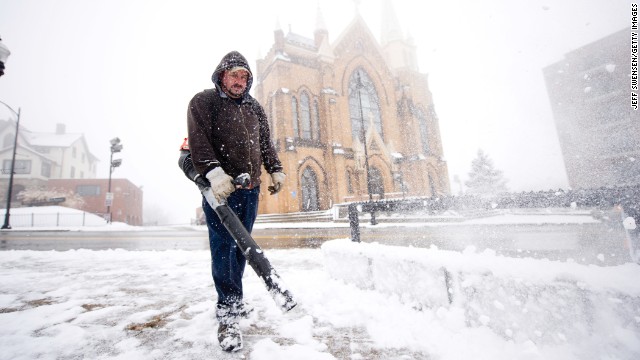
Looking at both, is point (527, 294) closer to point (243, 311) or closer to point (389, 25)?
point (243, 311)

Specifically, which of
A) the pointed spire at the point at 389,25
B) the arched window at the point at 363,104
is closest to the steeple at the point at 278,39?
the arched window at the point at 363,104

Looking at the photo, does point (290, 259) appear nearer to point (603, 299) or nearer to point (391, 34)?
point (603, 299)

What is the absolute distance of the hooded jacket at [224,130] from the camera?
6.06ft

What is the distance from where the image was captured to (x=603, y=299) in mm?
1072

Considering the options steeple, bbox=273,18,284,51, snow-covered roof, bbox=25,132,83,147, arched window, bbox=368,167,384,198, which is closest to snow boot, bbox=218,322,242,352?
arched window, bbox=368,167,384,198

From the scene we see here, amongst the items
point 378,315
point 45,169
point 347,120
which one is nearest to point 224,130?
point 378,315

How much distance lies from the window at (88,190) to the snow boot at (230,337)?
40002 millimetres

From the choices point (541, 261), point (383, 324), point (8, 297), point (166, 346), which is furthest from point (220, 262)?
point (8, 297)

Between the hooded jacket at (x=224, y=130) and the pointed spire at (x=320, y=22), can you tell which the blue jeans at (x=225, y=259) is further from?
the pointed spire at (x=320, y=22)

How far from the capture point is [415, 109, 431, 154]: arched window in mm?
27703

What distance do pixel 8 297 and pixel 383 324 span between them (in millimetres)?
3384

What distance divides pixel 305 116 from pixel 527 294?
22.4 metres

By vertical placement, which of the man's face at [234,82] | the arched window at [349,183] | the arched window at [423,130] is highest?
the arched window at [423,130]

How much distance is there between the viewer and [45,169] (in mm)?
33844
